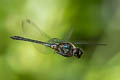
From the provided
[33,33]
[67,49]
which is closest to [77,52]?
[67,49]

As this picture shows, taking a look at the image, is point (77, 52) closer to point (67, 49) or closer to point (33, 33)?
point (67, 49)

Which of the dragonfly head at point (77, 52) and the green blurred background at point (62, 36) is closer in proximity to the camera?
the dragonfly head at point (77, 52)

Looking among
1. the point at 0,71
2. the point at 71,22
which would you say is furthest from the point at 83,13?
the point at 0,71

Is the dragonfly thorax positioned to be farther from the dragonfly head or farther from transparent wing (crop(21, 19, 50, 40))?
transparent wing (crop(21, 19, 50, 40))

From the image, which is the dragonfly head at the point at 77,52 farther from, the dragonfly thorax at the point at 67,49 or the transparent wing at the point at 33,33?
the transparent wing at the point at 33,33

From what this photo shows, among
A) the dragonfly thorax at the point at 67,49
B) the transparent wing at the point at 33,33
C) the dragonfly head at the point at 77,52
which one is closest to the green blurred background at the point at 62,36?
the transparent wing at the point at 33,33

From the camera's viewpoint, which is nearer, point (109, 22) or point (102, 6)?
point (109, 22)

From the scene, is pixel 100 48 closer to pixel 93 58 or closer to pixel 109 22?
pixel 93 58

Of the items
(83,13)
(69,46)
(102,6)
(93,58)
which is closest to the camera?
(69,46)
